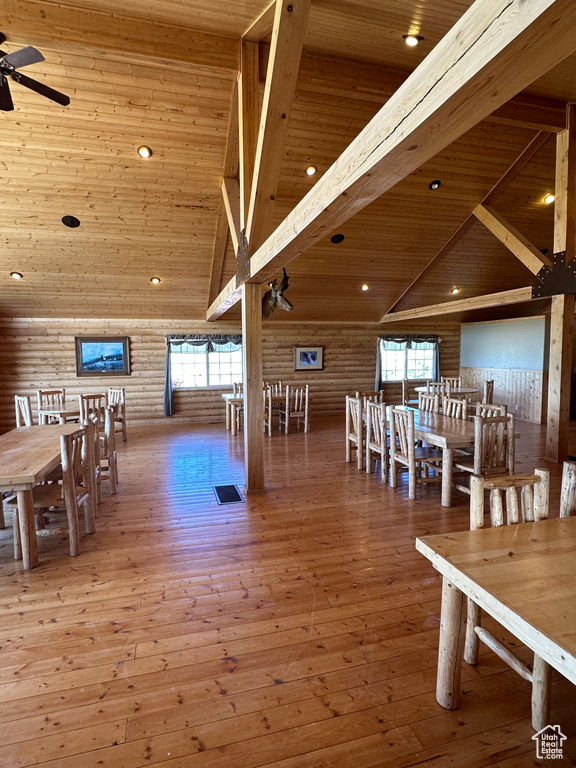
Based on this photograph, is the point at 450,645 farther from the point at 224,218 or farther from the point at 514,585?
the point at 224,218

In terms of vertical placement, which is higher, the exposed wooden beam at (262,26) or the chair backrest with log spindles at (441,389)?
the exposed wooden beam at (262,26)

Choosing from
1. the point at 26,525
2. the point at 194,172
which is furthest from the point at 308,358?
the point at 26,525

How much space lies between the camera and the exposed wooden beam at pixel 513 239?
241 inches

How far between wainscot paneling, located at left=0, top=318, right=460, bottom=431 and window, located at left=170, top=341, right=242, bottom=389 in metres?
0.25

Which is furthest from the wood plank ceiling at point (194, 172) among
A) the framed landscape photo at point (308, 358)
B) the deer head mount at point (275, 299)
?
the deer head mount at point (275, 299)

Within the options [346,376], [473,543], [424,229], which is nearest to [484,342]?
[346,376]

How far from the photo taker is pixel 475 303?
24.4 ft

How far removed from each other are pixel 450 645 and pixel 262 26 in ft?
16.6

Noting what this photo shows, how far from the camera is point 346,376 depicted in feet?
34.9

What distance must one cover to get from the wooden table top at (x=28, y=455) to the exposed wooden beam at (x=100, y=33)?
12.3 feet

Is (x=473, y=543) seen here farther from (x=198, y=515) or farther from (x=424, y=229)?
(x=424, y=229)

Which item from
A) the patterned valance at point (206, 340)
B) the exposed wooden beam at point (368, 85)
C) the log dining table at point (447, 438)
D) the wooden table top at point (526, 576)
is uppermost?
the exposed wooden beam at point (368, 85)

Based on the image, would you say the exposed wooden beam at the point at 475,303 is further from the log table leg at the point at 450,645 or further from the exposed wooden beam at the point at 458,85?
the log table leg at the point at 450,645

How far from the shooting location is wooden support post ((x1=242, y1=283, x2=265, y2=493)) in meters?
4.61
